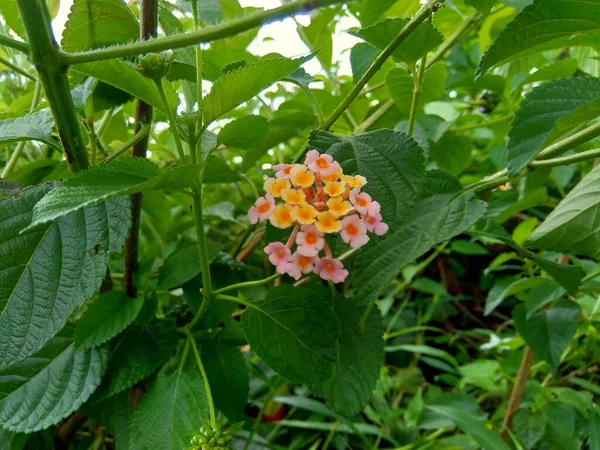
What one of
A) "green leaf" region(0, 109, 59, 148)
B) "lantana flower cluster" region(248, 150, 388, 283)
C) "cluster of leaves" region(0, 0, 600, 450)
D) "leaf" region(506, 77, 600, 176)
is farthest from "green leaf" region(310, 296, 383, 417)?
"green leaf" region(0, 109, 59, 148)

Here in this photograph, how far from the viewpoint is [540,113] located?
0.46 meters

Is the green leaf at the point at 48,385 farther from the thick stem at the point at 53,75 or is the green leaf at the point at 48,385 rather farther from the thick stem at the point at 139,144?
the thick stem at the point at 53,75

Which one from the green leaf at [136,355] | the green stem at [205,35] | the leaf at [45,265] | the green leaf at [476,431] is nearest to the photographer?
the green stem at [205,35]

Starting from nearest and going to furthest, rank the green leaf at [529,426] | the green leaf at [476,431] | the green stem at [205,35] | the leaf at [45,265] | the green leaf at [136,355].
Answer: the green stem at [205,35] < the leaf at [45,265] < the green leaf at [136,355] < the green leaf at [476,431] < the green leaf at [529,426]

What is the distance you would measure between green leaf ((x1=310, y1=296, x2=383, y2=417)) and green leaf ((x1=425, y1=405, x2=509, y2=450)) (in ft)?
0.62

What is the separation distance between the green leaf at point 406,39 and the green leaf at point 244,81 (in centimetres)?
10

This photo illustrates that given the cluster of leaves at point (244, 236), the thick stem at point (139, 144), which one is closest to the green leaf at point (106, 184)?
the cluster of leaves at point (244, 236)

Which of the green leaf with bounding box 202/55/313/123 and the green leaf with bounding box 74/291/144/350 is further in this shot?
the green leaf with bounding box 74/291/144/350

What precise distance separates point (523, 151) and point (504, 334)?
3.17ft

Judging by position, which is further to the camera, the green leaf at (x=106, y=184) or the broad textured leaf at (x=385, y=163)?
the broad textured leaf at (x=385, y=163)

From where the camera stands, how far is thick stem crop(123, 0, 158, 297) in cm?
50

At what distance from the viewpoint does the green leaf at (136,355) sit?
545mm

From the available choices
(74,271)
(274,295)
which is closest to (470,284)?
(274,295)

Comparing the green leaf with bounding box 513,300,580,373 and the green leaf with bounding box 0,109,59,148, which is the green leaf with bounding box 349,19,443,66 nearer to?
the green leaf with bounding box 0,109,59,148
